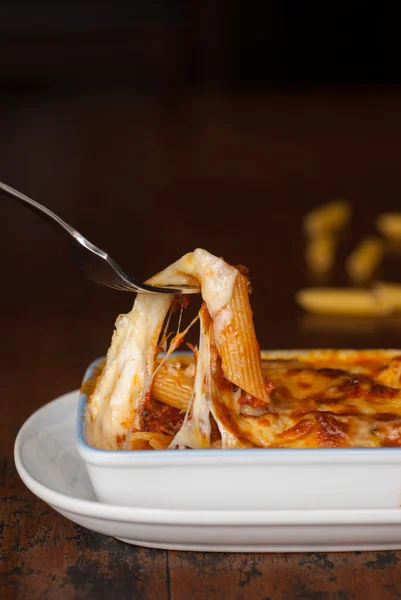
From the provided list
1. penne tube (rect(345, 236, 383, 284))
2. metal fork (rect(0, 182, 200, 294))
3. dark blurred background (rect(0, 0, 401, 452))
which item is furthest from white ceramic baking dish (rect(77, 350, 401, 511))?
penne tube (rect(345, 236, 383, 284))

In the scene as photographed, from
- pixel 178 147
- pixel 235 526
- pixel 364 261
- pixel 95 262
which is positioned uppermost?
pixel 178 147

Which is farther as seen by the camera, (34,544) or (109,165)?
(109,165)

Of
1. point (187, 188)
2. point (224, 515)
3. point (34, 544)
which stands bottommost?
point (34, 544)

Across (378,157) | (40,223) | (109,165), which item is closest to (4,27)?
(109,165)

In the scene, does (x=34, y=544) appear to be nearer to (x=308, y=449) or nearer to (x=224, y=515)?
(x=224, y=515)

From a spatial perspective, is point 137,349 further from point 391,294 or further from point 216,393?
point 391,294

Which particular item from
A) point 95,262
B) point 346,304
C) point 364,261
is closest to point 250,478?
point 95,262
